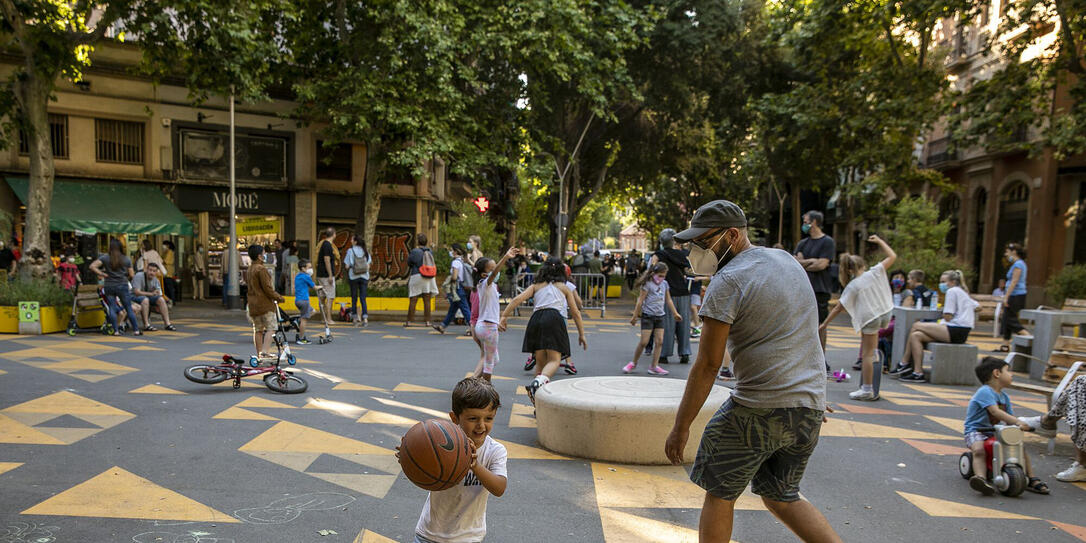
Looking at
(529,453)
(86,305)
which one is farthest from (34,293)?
(529,453)

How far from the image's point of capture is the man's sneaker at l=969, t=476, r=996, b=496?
4.77m

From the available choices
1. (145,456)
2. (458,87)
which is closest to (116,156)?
(458,87)

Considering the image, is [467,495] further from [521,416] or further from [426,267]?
[426,267]

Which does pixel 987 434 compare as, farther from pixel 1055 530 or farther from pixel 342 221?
pixel 342 221

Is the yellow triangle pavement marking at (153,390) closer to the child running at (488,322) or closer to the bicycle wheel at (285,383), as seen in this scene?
the bicycle wheel at (285,383)

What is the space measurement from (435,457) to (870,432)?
5.52 m

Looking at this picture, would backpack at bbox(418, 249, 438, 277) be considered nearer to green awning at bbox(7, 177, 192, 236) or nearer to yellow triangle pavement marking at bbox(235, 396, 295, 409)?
yellow triangle pavement marking at bbox(235, 396, 295, 409)

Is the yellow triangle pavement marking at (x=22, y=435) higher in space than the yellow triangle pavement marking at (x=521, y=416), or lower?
higher

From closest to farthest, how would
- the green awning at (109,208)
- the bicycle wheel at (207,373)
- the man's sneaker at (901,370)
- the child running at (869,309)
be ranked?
the bicycle wheel at (207,373) < the child running at (869,309) < the man's sneaker at (901,370) < the green awning at (109,208)

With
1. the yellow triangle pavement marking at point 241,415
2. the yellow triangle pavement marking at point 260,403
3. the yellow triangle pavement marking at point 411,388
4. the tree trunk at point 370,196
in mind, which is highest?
the tree trunk at point 370,196

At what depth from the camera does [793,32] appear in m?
19.1

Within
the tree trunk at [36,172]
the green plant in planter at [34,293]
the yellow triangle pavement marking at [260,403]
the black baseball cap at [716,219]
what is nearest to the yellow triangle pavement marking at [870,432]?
the black baseball cap at [716,219]

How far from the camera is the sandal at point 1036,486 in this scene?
15.9ft

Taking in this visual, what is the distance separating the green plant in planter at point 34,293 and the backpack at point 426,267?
656cm
